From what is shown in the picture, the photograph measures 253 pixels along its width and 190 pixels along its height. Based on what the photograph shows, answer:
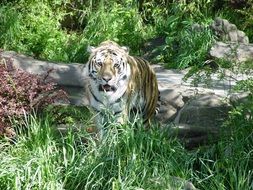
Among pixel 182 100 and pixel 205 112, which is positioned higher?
pixel 205 112

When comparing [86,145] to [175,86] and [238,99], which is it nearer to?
[238,99]

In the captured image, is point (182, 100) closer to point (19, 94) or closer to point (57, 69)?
point (57, 69)

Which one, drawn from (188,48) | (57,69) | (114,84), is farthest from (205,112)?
(188,48)

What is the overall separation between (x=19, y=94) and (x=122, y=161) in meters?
1.82

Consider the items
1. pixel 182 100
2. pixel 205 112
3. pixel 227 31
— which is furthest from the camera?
pixel 227 31

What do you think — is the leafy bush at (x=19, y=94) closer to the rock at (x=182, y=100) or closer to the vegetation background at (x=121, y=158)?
the vegetation background at (x=121, y=158)

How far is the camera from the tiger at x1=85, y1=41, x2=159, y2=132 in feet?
21.1

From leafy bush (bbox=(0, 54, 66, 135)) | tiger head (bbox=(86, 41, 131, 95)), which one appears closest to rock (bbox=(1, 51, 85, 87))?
leafy bush (bbox=(0, 54, 66, 135))

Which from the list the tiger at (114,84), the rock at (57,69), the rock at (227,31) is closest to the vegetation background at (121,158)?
the tiger at (114,84)

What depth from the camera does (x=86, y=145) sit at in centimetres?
581

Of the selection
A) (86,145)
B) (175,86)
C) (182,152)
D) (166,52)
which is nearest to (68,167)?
(86,145)

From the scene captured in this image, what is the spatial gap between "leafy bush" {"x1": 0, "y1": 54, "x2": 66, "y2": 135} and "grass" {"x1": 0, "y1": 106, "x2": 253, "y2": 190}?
0.61 metres

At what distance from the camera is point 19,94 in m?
6.75

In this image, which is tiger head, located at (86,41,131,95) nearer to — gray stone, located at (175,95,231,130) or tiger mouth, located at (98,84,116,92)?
tiger mouth, located at (98,84,116,92)
